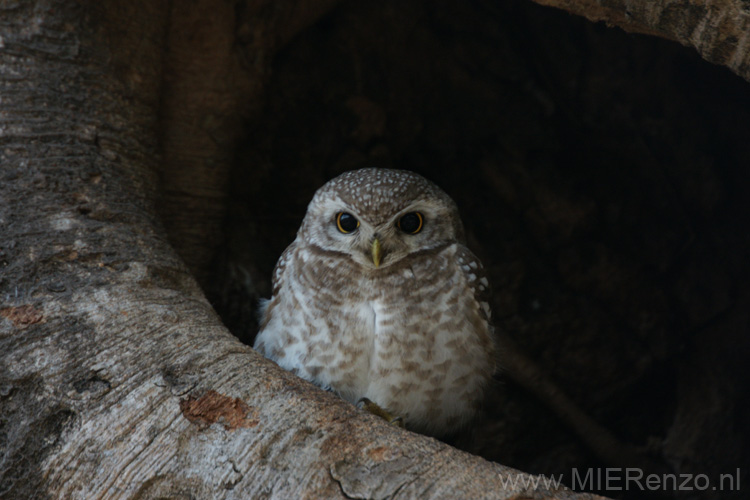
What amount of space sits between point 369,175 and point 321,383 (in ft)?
2.86

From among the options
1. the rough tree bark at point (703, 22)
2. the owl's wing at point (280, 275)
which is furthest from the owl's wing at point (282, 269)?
the rough tree bark at point (703, 22)

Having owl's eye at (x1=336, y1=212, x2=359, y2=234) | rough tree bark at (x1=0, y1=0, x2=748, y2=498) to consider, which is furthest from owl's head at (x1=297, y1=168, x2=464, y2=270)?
rough tree bark at (x1=0, y1=0, x2=748, y2=498)

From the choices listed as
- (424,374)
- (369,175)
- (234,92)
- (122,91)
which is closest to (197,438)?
(424,374)

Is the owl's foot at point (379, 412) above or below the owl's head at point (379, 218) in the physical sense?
below

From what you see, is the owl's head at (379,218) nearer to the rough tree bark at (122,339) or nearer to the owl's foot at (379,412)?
the owl's foot at (379,412)

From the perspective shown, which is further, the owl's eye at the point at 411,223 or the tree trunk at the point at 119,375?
the owl's eye at the point at 411,223

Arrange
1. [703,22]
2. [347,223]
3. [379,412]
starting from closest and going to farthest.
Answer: [703,22]
[379,412]
[347,223]

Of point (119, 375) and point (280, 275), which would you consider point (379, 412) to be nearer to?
point (280, 275)

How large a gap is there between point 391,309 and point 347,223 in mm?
411

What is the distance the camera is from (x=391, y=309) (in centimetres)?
245

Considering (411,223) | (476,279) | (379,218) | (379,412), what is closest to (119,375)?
(379,412)

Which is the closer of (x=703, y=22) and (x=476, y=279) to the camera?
(x=703, y=22)

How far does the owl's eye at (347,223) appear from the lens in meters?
2.58

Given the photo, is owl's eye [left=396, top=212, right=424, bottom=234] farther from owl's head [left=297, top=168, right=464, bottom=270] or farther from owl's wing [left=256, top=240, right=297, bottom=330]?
owl's wing [left=256, top=240, right=297, bottom=330]
